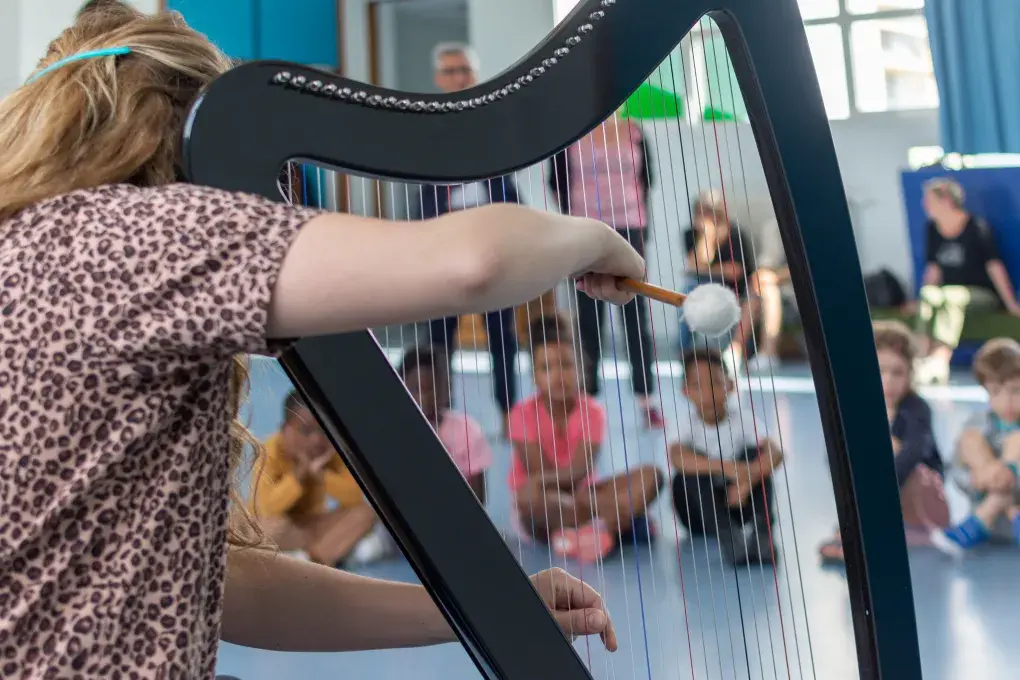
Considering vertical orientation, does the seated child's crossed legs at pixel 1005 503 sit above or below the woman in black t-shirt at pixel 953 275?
below

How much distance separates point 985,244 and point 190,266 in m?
4.25

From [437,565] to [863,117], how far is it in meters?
5.22

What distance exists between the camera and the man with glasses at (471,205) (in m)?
1.08

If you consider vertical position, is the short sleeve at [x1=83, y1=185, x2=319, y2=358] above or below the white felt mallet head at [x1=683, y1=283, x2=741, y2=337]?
above

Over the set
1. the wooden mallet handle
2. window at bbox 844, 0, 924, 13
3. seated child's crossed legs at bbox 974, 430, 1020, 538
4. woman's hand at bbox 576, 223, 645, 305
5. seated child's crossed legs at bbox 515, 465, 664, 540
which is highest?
window at bbox 844, 0, 924, 13

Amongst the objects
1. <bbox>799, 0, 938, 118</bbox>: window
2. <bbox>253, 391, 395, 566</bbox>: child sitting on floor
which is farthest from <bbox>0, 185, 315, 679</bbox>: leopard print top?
<bbox>799, 0, 938, 118</bbox>: window

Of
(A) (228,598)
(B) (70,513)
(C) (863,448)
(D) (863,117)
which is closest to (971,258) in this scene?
(D) (863,117)

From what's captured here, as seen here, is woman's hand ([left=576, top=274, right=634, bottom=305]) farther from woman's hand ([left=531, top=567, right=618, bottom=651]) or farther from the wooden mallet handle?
woman's hand ([left=531, top=567, right=618, bottom=651])

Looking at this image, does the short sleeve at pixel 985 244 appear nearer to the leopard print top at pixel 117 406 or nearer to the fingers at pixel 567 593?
the fingers at pixel 567 593

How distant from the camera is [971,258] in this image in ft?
14.5

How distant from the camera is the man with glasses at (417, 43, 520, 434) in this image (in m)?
1.08

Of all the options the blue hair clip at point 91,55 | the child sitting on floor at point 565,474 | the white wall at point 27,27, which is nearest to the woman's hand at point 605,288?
the blue hair clip at point 91,55

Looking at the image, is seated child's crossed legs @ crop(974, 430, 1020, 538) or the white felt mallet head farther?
seated child's crossed legs @ crop(974, 430, 1020, 538)

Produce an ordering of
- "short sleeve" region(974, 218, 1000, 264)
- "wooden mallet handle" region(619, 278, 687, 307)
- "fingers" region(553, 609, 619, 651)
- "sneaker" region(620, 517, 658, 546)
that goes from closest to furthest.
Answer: "wooden mallet handle" region(619, 278, 687, 307) < "fingers" region(553, 609, 619, 651) < "sneaker" region(620, 517, 658, 546) < "short sleeve" region(974, 218, 1000, 264)
